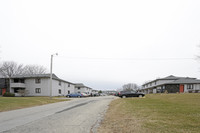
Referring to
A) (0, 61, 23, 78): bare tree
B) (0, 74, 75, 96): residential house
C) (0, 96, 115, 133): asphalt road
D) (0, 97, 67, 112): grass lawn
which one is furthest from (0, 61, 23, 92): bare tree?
(0, 96, 115, 133): asphalt road

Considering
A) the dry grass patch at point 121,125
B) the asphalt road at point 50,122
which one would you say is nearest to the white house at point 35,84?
the asphalt road at point 50,122

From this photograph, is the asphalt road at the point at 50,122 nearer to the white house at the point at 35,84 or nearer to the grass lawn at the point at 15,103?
the grass lawn at the point at 15,103

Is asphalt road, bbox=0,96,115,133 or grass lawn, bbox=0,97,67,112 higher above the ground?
asphalt road, bbox=0,96,115,133

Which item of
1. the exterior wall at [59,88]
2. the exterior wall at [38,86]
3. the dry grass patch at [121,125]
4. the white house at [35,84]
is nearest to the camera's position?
the dry grass patch at [121,125]

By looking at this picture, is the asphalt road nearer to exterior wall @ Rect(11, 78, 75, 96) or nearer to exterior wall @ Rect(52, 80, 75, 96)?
exterior wall @ Rect(11, 78, 75, 96)

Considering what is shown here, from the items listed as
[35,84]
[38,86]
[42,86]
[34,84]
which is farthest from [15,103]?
[34,84]

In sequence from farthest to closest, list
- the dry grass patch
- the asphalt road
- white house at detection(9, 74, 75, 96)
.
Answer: white house at detection(9, 74, 75, 96) → the asphalt road → the dry grass patch

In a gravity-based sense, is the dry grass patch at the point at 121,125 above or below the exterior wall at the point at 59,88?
above

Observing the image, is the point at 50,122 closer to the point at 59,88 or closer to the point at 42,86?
the point at 42,86

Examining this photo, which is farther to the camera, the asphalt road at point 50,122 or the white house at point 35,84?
the white house at point 35,84

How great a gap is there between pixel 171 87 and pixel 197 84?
6691 mm

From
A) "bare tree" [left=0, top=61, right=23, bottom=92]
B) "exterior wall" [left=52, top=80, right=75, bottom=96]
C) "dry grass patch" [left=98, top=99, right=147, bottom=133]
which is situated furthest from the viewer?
"bare tree" [left=0, top=61, right=23, bottom=92]

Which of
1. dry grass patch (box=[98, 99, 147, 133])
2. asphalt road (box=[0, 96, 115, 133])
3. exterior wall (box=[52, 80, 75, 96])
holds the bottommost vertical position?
exterior wall (box=[52, 80, 75, 96])

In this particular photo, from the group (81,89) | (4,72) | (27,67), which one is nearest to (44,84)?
(4,72)
